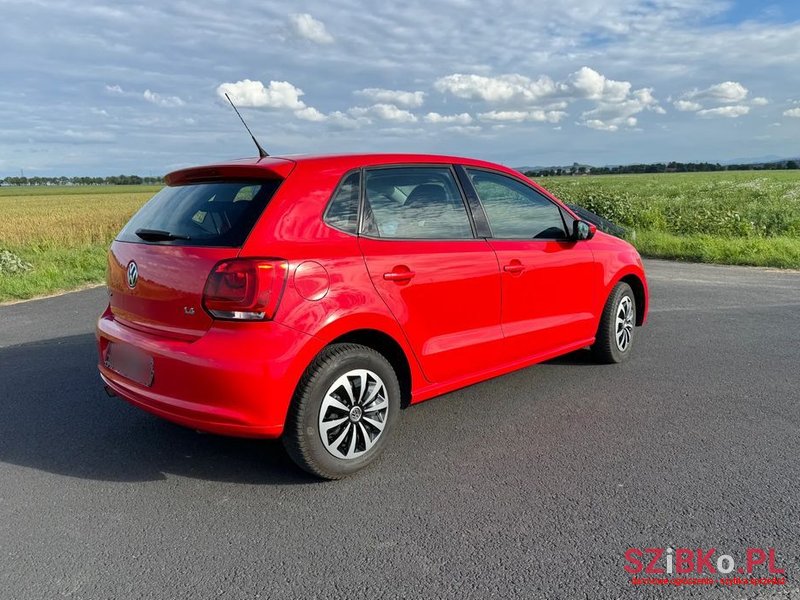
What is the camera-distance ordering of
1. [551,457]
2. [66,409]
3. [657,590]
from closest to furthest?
1. [657,590]
2. [551,457]
3. [66,409]

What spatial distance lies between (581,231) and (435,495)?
235cm

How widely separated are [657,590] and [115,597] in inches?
80.5

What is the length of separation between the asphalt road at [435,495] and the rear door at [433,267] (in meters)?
0.55

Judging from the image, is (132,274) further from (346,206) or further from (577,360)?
(577,360)

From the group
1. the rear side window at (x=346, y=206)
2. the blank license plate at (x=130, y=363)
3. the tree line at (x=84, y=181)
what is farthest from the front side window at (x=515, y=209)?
the tree line at (x=84, y=181)

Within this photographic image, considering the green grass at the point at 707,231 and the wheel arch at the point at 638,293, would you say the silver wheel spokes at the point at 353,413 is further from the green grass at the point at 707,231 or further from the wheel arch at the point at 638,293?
the green grass at the point at 707,231

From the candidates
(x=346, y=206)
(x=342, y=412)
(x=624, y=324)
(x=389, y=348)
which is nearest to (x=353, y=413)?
(x=342, y=412)

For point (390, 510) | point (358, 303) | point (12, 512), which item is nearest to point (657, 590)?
point (390, 510)

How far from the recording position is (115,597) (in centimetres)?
237

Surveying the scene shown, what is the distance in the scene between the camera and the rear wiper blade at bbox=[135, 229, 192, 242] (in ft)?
10.5

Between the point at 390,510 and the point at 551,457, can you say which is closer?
the point at 390,510

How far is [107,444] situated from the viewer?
12.3ft

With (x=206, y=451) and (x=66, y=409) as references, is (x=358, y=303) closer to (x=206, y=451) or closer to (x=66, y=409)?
(x=206, y=451)

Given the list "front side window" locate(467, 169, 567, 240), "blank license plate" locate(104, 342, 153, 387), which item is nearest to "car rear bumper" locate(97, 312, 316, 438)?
"blank license plate" locate(104, 342, 153, 387)
